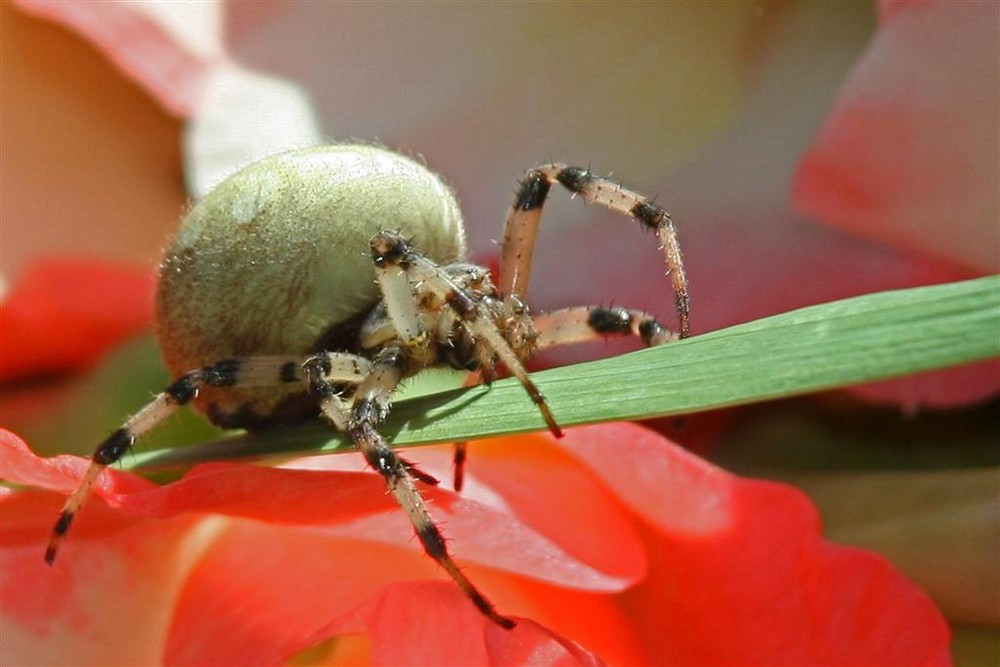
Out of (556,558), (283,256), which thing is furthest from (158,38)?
(556,558)

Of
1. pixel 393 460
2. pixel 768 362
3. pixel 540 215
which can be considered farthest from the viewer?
pixel 540 215

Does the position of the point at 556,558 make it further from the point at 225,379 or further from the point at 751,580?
the point at 225,379

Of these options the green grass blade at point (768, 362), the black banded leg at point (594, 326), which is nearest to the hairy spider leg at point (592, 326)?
the black banded leg at point (594, 326)

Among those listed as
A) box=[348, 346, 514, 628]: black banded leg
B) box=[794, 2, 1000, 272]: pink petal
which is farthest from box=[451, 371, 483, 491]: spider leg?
box=[794, 2, 1000, 272]: pink petal

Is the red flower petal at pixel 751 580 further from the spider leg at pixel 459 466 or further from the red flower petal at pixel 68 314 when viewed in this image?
the red flower petal at pixel 68 314

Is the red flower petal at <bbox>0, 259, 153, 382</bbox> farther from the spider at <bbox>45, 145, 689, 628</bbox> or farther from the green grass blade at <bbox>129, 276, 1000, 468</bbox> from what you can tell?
the green grass blade at <bbox>129, 276, 1000, 468</bbox>

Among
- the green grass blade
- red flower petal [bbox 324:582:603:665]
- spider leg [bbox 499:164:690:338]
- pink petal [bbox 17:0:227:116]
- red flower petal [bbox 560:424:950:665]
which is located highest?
pink petal [bbox 17:0:227:116]

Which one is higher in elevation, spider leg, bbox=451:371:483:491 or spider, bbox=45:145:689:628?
spider, bbox=45:145:689:628
